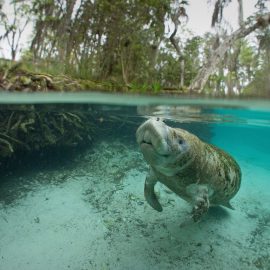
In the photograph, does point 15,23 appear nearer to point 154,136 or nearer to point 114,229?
point 114,229

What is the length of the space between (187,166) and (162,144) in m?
0.99

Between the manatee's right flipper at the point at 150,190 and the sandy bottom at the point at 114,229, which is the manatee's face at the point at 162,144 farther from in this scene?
the sandy bottom at the point at 114,229

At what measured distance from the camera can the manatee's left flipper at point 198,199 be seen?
4.83 metres

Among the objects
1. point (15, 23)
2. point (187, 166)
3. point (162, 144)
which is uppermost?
point (15, 23)

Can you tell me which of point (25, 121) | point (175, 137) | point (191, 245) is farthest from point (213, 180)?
point (25, 121)

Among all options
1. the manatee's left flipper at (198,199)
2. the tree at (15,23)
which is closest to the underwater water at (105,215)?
the manatee's left flipper at (198,199)

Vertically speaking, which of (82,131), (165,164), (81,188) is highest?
(165,164)

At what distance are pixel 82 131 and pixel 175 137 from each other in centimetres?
780

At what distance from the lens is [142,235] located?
18.5ft

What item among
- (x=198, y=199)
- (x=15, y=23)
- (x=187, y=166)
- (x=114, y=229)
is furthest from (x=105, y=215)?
(x=15, y=23)

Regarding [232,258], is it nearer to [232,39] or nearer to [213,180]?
[213,180]

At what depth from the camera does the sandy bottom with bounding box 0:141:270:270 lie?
4.98m

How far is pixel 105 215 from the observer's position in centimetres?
658

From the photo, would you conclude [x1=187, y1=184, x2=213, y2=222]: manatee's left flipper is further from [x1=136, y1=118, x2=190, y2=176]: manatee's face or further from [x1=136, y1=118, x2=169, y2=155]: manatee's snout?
[x1=136, y1=118, x2=169, y2=155]: manatee's snout
